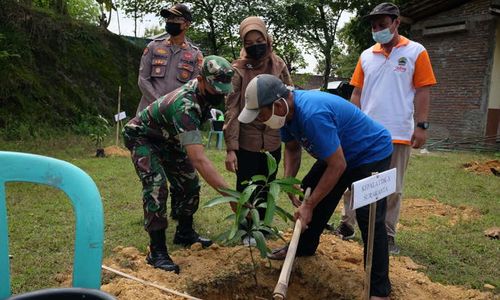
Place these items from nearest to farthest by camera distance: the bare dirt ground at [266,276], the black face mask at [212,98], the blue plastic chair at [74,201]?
the blue plastic chair at [74,201], the black face mask at [212,98], the bare dirt ground at [266,276]

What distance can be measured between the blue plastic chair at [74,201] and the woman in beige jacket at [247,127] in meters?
1.87

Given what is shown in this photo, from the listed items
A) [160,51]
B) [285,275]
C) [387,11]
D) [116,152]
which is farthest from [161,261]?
[116,152]

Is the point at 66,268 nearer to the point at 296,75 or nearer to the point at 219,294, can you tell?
the point at 219,294

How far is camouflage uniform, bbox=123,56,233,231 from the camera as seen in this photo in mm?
2545

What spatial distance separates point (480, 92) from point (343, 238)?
9214 mm

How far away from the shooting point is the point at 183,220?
3.50 meters

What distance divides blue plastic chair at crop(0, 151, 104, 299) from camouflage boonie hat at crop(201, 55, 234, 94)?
3.85 ft

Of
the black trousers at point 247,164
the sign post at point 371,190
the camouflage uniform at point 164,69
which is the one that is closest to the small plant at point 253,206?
the sign post at point 371,190

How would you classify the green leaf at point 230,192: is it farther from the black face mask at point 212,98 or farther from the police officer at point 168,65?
the police officer at point 168,65

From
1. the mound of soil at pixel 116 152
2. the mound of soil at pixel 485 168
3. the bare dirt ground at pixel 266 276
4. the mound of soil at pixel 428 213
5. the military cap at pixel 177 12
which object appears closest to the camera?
the bare dirt ground at pixel 266 276

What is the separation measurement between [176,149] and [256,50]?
901 mm

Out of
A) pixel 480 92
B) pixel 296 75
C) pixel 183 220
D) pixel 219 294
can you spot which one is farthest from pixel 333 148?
pixel 296 75

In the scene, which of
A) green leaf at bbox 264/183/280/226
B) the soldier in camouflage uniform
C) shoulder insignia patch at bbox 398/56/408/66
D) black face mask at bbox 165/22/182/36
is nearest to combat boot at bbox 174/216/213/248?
the soldier in camouflage uniform

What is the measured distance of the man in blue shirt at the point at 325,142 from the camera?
7.73ft
